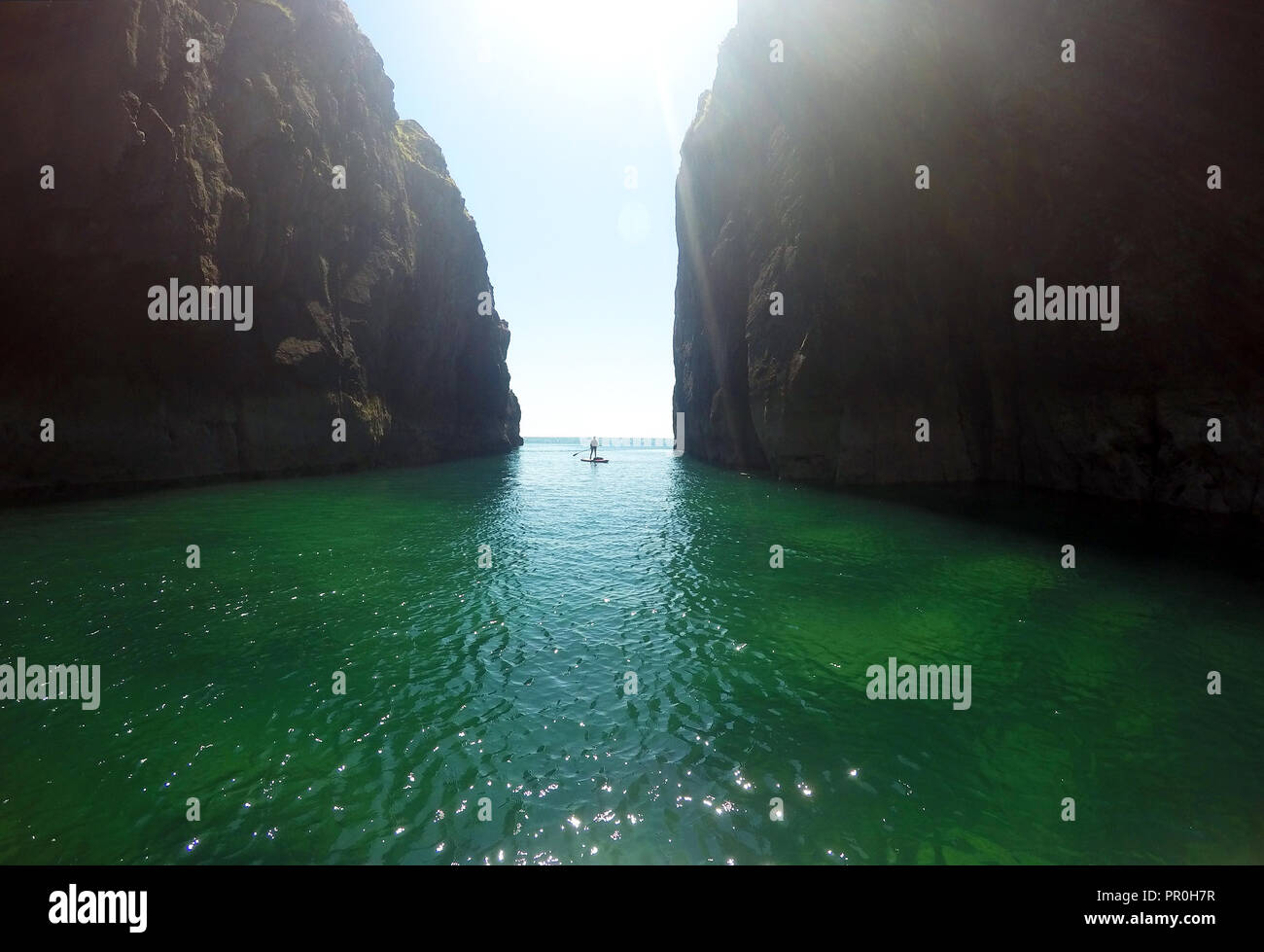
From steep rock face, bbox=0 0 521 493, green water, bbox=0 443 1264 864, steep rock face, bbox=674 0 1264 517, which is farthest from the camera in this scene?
steep rock face, bbox=0 0 521 493

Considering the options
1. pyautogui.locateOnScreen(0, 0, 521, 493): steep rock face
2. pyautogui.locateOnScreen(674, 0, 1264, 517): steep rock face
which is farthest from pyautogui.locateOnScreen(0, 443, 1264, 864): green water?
pyautogui.locateOnScreen(0, 0, 521, 493): steep rock face

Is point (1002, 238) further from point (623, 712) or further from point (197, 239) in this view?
point (197, 239)

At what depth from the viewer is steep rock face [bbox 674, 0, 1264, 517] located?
17.0 m

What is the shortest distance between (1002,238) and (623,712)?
1211 inches

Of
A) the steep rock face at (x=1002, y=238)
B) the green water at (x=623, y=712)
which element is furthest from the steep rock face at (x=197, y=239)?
the steep rock face at (x=1002, y=238)

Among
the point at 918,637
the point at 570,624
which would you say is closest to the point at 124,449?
the point at 570,624

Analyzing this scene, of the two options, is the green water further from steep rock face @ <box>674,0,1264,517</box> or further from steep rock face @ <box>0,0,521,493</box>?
steep rock face @ <box>0,0,521,493</box>

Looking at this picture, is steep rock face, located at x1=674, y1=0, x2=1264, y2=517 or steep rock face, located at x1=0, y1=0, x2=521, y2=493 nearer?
steep rock face, located at x1=674, y1=0, x2=1264, y2=517

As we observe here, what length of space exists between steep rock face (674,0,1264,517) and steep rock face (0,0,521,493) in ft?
108

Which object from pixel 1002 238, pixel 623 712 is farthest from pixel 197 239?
pixel 1002 238

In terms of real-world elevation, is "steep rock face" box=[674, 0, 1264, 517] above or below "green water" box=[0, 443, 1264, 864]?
above

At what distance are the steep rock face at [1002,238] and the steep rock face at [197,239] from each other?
3302cm

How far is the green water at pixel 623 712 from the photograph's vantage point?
185 inches

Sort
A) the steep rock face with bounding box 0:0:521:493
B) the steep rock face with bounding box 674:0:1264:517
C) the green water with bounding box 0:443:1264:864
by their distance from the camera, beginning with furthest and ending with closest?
the steep rock face with bounding box 0:0:521:493
the steep rock face with bounding box 674:0:1264:517
the green water with bounding box 0:443:1264:864
